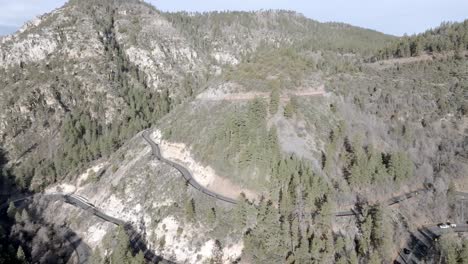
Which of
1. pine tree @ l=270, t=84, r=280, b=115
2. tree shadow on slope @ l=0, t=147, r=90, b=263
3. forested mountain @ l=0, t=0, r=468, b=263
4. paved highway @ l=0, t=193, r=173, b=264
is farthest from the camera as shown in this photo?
pine tree @ l=270, t=84, r=280, b=115

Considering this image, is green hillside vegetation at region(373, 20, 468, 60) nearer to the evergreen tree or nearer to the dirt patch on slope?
the dirt patch on slope

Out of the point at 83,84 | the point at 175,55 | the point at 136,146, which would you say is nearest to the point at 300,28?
the point at 175,55

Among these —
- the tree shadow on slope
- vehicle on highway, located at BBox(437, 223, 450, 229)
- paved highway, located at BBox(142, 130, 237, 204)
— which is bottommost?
the tree shadow on slope

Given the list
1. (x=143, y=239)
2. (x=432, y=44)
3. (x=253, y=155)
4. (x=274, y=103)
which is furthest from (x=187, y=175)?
(x=432, y=44)

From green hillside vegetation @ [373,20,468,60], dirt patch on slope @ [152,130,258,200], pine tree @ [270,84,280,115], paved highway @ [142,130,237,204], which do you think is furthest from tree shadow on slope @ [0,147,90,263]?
green hillside vegetation @ [373,20,468,60]

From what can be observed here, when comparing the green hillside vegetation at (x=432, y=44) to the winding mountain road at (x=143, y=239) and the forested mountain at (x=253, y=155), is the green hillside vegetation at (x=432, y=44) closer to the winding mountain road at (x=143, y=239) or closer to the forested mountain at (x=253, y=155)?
the forested mountain at (x=253, y=155)

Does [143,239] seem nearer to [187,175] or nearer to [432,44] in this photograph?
[187,175]

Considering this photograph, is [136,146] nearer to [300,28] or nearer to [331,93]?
[331,93]

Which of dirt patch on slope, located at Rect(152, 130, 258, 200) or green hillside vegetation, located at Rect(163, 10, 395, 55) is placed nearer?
dirt patch on slope, located at Rect(152, 130, 258, 200)
